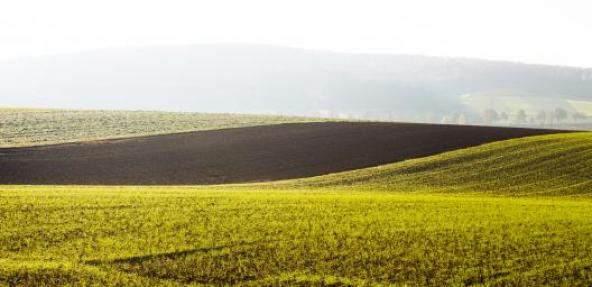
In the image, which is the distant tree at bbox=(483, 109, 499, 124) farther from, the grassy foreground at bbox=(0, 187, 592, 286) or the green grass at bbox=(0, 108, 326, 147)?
the grassy foreground at bbox=(0, 187, 592, 286)

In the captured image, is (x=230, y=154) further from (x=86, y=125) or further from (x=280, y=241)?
(x=280, y=241)

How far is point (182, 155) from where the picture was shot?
4097 cm

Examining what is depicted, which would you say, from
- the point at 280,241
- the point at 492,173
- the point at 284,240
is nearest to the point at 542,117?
the point at 492,173

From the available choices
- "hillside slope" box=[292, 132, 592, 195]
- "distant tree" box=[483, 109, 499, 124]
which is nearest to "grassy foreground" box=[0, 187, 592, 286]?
"hillside slope" box=[292, 132, 592, 195]

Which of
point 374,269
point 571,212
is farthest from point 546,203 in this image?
point 374,269

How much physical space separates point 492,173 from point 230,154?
16853 mm

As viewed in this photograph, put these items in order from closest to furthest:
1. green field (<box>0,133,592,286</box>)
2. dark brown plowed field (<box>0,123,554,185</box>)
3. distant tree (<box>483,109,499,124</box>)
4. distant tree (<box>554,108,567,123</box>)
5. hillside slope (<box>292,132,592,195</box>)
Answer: green field (<box>0,133,592,286</box>)
hillside slope (<box>292,132,592,195</box>)
dark brown plowed field (<box>0,123,554,185</box>)
distant tree (<box>554,108,567,123</box>)
distant tree (<box>483,109,499,124</box>)

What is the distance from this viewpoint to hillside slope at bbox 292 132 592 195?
102 ft

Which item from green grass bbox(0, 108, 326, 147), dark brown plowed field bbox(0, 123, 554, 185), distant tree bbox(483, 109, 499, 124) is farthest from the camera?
distant tree bbox(483, 109, 499, 124)

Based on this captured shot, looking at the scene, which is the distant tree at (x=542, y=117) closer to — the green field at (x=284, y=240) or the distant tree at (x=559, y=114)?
the distant tree at (x=559, y=114)

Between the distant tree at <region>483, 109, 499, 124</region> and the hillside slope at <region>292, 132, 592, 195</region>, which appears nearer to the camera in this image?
the hillside slope at <region>292, 132, 592, 195</region>

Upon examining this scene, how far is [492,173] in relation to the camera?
33594 mm

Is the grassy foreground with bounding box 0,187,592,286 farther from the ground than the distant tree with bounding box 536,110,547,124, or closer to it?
closer to it

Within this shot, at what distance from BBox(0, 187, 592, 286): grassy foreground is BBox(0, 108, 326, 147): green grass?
24.7m
